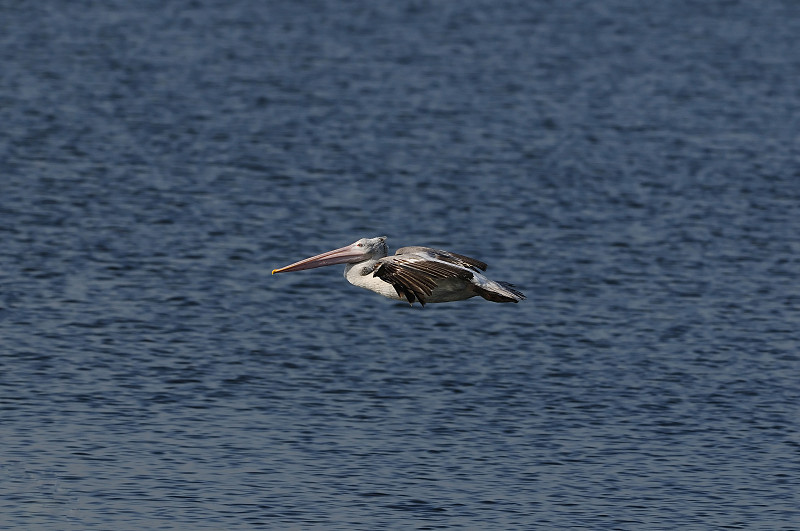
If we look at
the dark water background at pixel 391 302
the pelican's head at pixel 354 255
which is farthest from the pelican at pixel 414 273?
the dark water background at pixel 391 302

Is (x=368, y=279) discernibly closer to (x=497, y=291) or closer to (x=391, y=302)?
(x=497, y=291)

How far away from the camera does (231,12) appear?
83.6 metres


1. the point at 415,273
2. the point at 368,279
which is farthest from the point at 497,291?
the point at 368,279

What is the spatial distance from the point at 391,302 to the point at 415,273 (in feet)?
60.2

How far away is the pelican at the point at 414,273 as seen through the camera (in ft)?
65.5

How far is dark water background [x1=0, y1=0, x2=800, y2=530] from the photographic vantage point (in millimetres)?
27188

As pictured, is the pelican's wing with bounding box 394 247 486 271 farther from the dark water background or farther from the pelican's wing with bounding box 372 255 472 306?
the dark water background

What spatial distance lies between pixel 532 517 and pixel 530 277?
14.3 metres

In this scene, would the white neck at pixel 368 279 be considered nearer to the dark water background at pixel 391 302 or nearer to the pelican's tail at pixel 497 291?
the pelican's tail at pixel 497 291

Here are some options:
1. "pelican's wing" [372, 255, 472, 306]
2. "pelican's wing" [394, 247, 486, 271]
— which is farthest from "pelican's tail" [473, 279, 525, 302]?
"pelican's wing" [394, 247, 486, 271]

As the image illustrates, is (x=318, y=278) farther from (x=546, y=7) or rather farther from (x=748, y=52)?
(x=546, y=7)

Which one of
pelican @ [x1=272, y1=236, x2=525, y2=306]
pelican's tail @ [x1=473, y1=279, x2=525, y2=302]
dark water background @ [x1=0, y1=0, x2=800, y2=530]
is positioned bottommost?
dark water background @ [x1=0, y1=0, x2=800, y2=530]

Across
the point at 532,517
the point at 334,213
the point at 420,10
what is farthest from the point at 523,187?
the point at 420,10

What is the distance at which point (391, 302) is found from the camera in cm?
3844
